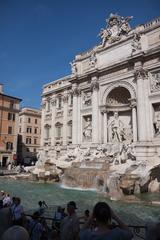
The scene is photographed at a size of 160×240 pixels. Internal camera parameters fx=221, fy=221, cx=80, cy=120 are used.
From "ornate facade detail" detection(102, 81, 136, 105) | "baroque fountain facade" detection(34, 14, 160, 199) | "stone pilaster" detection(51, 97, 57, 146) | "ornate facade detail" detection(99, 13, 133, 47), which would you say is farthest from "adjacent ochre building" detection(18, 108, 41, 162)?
"ornate facade detail" detection(99, 13, 133, 47)

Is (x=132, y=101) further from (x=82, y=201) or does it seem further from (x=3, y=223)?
(x=3, y=223)

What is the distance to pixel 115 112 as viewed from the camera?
2731 centimetres

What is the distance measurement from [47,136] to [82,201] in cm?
2534

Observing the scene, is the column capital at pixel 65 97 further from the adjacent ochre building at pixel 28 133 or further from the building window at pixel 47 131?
the adjacent ochre building at pixel 28 133

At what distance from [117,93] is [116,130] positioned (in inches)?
188

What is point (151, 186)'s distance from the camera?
1630cm

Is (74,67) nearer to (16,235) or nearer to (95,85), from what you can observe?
(95,85)

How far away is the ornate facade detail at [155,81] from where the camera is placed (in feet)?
75.8

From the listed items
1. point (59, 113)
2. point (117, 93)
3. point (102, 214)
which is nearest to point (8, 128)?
point (59, 113)

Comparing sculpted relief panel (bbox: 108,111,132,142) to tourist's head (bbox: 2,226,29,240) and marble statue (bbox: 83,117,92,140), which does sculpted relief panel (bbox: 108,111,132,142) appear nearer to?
marble statue (bbox: 83,117,92,140)

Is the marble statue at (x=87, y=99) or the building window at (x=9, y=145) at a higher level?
the marble statue at (x=87, y=99)

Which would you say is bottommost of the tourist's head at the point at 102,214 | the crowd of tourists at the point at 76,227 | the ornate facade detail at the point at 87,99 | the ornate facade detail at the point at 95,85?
the crowd of tourists at the point at 76,227

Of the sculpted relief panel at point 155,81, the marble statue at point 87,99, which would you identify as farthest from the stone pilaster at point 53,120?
the sculpted relief panel at point 155,81

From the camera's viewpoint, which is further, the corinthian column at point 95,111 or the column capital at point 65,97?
the column capital at point 65,97
